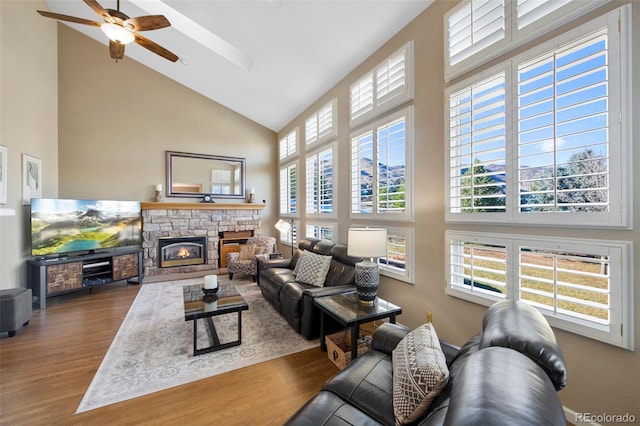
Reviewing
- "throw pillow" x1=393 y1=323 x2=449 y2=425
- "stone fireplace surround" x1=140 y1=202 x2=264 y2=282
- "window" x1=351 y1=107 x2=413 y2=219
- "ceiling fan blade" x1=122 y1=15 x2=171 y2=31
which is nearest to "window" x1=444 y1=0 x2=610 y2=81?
"window" x1=351 y1=107 x2=413 y2=219

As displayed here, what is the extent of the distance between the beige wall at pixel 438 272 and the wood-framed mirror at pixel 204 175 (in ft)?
14.5

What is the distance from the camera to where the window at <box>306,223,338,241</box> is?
4.51m

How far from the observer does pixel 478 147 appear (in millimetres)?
2268

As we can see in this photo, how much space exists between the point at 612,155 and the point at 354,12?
2722mm

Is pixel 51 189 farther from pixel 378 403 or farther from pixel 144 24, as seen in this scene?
pixel 378 403

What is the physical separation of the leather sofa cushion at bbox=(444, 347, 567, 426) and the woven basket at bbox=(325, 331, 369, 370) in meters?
1.71

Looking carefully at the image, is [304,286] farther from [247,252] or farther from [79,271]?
[79,271]

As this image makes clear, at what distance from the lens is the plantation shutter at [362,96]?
355cm

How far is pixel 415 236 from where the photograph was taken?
2.89m

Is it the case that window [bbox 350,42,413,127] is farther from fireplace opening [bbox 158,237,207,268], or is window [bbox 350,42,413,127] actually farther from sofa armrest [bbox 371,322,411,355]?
fireplace opening [bbox 158,237,207,268]

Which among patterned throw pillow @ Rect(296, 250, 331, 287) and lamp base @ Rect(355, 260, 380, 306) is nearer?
lamp base @ Rect(355, 260, 380, 306)

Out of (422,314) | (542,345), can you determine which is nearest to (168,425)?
(542,345)

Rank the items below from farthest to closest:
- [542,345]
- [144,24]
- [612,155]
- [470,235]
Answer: [144,24], [470,235], [612,155], [542,345]

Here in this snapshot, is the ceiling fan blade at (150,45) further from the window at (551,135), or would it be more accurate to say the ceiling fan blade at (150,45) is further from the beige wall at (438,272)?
the window at (551,135)
